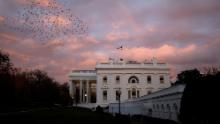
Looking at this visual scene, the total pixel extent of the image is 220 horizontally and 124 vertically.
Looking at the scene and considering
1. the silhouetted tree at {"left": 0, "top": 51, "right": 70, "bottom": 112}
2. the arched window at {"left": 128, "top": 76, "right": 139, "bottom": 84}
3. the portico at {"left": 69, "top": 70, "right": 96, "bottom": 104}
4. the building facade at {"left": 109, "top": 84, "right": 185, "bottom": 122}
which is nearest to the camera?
the building facade at {"left": 109, "top": 84, "right": 185, "bottom": 122}

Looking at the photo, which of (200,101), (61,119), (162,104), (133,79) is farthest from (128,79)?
(200,101)

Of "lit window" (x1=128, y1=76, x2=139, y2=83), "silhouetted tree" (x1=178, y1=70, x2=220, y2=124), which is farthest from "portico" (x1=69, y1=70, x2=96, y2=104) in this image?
"silhouetted tree" (x1=178, y1=70, x2=220, y2=124)

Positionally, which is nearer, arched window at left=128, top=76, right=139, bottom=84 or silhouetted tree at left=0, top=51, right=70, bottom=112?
silhouetted tree at left=0, top=51, right=70, bottom=112

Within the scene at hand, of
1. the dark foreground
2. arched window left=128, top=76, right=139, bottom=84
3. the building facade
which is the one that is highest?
arched window left=128, top=76, right=139, bottom=84

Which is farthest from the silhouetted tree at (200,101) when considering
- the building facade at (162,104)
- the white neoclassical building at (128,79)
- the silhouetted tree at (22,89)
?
the white neoclassical building at (128,79)

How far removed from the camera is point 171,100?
33750mm

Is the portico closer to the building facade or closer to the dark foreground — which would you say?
the building facade

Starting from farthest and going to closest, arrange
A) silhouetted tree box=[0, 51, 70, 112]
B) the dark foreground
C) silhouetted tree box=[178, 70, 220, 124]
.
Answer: silhouetted tree box=[0, 51, 70, 112] < the dark foreground < silhouetted tree box=[178, 70, 220, 124]

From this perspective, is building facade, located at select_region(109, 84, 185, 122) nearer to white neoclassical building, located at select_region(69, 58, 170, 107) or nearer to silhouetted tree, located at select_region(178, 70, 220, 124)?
silhouetted tree, located at select_region(178, 70, 220, 124)

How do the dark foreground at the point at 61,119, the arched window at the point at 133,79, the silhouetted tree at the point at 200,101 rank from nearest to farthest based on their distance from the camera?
the silhouetted tree at the point at 200,101 → the dark foreground at the point at 61,119 → the arched window at the point at 133,79

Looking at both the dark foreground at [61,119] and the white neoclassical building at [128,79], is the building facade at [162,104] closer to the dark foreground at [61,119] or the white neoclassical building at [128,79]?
the dark foreground at [61,119]

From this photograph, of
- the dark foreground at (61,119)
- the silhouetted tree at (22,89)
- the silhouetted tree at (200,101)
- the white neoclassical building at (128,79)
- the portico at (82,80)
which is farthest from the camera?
the portico at (82,80)

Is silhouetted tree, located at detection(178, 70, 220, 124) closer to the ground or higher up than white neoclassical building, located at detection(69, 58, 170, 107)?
closer to the ground

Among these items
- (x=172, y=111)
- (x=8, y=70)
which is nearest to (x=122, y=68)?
(x=8, y=70)
